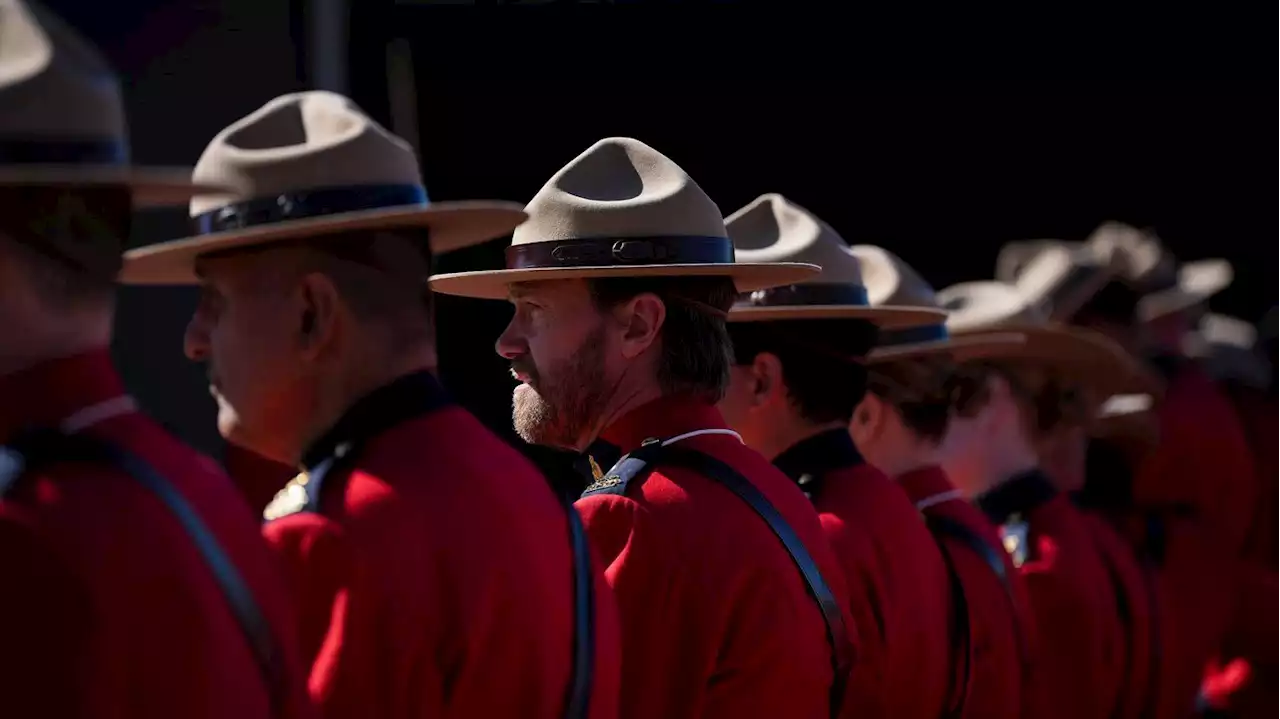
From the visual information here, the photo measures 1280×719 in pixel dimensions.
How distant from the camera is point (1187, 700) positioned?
6.05 meters

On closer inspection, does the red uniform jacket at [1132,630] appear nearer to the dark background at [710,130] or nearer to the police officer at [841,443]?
the police officer at [841,443]

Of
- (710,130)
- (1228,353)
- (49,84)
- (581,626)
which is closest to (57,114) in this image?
(49,84)

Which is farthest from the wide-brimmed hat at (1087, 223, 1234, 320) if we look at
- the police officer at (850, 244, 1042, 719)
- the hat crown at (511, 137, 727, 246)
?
the hat crown at (511, 137, 727, 246)

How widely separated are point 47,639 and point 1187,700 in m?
5.01

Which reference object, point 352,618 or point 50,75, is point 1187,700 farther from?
point 50,75

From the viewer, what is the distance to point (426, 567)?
2277 millimetres

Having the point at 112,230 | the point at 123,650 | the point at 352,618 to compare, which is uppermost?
the point at 112,230

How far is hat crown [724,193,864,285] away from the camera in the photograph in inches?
163

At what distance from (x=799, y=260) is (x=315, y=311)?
1.87 meters

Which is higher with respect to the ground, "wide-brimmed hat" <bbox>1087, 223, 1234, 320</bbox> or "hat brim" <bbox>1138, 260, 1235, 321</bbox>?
"wide-brimmed hat" <bbox>1087, 223, 1234, 320</bbox>

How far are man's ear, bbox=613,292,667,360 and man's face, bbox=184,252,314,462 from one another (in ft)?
2.78

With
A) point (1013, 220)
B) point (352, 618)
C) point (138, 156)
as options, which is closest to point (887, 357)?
point (138, 156)

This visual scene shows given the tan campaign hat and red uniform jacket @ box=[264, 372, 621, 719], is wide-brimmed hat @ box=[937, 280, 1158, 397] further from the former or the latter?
red uniform jacket @ box=[264, 372, 621, 719]

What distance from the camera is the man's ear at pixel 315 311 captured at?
242 cm
